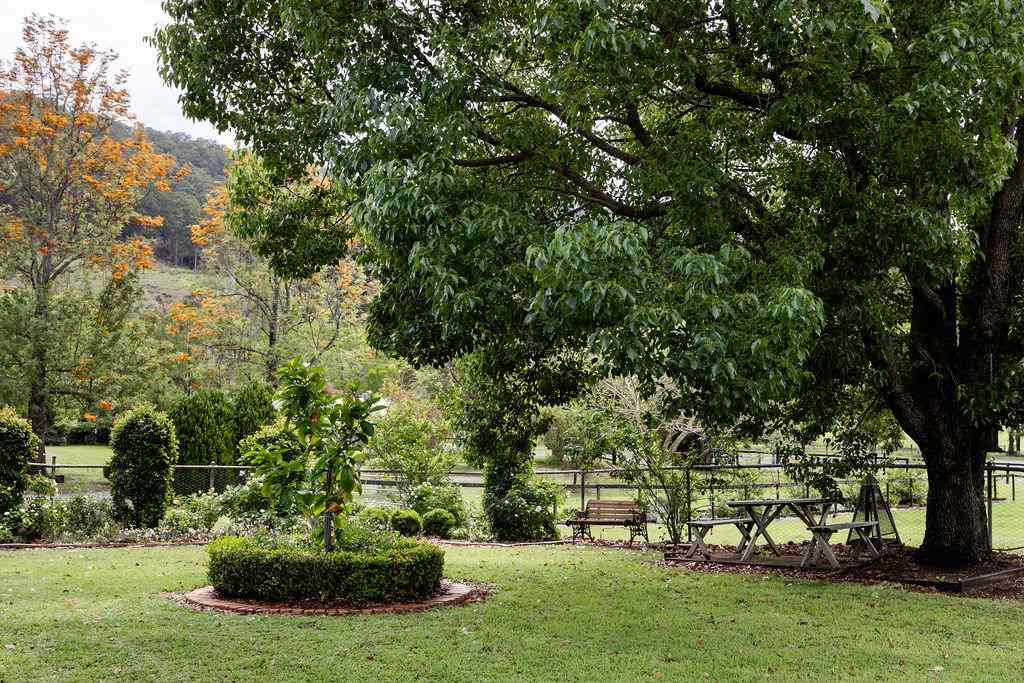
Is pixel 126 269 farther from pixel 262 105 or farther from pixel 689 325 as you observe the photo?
pixel 689 325

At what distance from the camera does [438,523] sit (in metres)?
16.1

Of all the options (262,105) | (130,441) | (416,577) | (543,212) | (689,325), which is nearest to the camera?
(689,325)

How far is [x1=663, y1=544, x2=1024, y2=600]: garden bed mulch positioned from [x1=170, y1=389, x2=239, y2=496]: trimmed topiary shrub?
1136 cm

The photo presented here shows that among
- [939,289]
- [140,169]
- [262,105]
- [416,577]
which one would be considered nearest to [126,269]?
[140,169]

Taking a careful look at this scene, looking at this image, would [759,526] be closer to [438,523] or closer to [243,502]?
[438,523]

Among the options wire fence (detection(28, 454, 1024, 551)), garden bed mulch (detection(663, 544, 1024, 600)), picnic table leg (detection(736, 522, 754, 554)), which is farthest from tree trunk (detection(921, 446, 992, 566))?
picnic table leg (detection(736, 522, 754, 554))

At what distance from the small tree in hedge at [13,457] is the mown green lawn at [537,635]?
12.2ft

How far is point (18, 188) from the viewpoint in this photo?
2412 centimetres

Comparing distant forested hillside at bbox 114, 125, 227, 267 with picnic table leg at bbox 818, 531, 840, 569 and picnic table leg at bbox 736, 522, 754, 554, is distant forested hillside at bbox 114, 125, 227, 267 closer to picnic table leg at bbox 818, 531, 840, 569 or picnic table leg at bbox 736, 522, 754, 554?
picnic table leg at bbox 736, 522, 754, 554

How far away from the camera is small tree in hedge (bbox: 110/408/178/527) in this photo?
14648 mm

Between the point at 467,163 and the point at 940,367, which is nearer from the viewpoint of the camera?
the point at 467,163

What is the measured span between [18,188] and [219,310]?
6.34 meters

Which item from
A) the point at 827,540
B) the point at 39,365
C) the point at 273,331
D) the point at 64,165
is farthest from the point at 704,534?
the point at 64,165

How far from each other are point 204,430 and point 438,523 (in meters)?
6.87
